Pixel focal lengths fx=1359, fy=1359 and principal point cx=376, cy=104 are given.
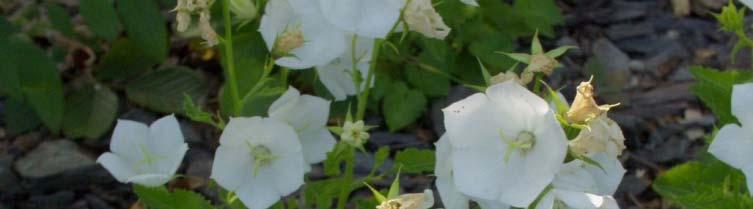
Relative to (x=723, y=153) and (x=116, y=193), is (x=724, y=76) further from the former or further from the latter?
(x=116, y=193)

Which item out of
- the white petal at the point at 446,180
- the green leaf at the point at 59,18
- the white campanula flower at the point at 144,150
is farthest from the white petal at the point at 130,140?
the green leaf at the point at 59,18

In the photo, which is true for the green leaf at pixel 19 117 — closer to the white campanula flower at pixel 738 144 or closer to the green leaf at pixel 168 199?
the green leaf at pixel 168 199

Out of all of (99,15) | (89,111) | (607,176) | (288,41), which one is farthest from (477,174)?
(89,111)

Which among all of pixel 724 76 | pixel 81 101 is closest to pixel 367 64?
pixel 724 76

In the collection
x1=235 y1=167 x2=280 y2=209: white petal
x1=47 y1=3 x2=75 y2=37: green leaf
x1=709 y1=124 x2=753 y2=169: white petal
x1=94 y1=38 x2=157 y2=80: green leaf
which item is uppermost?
x1=709 y1=124 x2=753 y2=169: white petal

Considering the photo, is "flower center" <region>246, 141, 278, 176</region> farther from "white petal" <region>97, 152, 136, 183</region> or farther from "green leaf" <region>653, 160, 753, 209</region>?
"green leaf" <region>653, 160, 753, 209</region>

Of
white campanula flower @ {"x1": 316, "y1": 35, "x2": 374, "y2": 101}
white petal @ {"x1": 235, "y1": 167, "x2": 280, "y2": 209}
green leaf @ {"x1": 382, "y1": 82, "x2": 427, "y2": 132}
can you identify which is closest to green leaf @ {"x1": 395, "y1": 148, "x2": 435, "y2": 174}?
white campanula flower @ {"x1": 316, "y1": 35, "x2": 374, "y2": 101}
